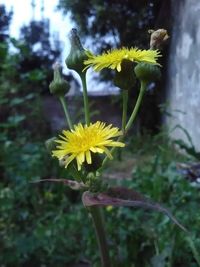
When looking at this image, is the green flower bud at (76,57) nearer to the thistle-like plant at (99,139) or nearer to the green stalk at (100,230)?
the thistle-like plant at (99,139)

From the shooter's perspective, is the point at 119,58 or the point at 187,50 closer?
the point at 119,58

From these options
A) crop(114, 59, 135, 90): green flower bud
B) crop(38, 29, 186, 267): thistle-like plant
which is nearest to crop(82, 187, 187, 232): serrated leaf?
crop(38, 29, 186, 267): thistle-like plant

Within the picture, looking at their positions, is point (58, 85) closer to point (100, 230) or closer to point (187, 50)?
point (100, 230)

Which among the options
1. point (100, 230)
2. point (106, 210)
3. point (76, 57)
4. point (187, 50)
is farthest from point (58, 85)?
point (187, 50)

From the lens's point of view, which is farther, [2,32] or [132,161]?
[132,161]

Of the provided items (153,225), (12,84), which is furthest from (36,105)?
(153,225)

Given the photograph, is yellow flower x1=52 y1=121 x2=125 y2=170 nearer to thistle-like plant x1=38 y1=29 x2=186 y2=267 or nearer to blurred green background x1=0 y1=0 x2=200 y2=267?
thistle-like plant x1=38 y1=29 x2=186 y2=267

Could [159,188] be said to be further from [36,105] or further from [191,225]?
[36,105]
